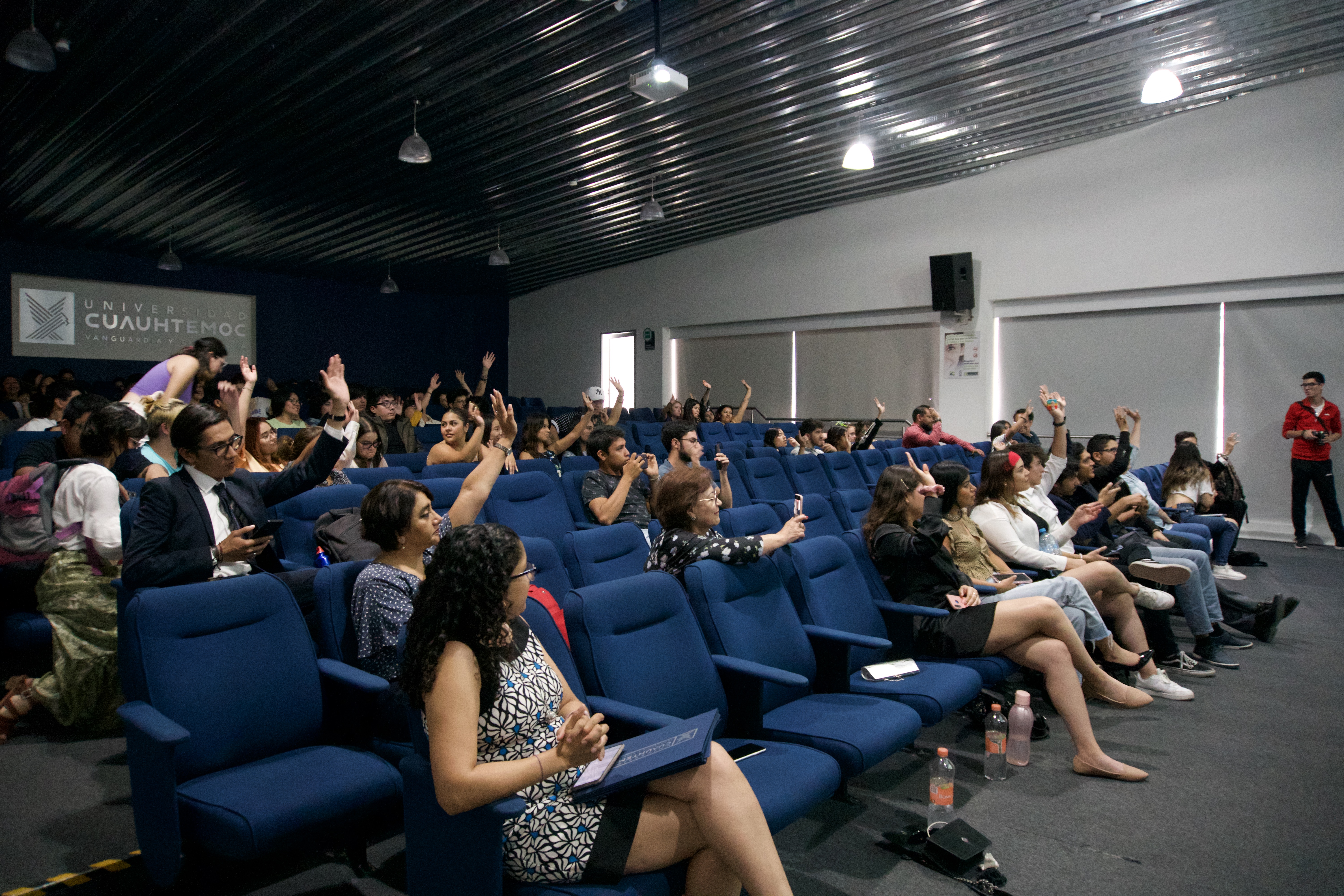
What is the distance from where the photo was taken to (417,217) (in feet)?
35.5

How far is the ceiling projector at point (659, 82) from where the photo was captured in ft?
19.4

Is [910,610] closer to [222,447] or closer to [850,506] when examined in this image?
[850,506]

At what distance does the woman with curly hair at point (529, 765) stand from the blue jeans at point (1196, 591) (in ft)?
11.4

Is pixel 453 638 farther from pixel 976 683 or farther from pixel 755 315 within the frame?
pixel 755 315

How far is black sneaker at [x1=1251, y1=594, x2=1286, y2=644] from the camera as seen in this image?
15.4ft

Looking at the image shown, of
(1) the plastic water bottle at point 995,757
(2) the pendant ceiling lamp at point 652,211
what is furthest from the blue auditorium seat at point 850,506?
(2) the pendant ceiling lamp at point 652,211

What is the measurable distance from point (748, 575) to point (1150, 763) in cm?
178

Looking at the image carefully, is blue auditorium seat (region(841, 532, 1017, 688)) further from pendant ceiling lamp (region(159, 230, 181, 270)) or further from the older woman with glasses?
pendant ceiling lamp (region(159, 230, 181, 270))

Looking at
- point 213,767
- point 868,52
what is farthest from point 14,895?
point 868,52

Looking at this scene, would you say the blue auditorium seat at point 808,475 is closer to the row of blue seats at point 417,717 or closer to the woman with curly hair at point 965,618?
the woman with curly hair at point 965,618

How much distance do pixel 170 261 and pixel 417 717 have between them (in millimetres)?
11686

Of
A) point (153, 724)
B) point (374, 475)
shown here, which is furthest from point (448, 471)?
point (153, 724)

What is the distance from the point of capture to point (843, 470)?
21.7 feet

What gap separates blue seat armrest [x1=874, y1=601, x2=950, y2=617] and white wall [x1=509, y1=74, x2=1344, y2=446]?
768 centimetres
